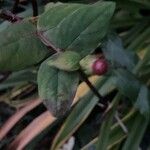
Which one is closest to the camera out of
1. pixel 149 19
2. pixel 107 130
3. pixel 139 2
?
pixel 107 130

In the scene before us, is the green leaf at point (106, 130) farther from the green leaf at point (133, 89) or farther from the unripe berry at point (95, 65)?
the unripe berry at point (95, 65)

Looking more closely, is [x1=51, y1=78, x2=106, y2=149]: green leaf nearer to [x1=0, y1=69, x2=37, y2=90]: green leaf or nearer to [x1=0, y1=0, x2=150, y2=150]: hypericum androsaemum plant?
[x1=0, y1=0, x2=150, y2=150]: hypericum androsaemum plant

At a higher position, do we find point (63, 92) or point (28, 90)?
point (63, 92)

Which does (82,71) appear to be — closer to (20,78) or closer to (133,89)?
(133,89)

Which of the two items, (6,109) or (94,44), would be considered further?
(6,109)

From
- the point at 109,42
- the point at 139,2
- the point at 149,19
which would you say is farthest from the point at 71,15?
the point at 149,19

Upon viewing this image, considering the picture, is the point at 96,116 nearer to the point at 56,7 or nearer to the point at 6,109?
the point at 6,109

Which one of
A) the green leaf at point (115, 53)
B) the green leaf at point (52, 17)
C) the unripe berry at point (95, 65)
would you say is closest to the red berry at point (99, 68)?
the unripe berry at point (95, 65)
